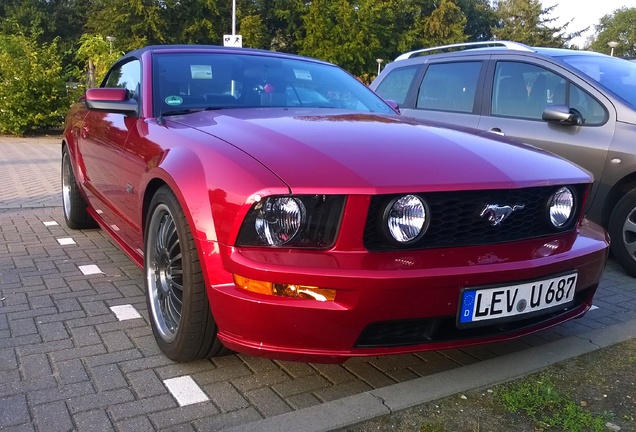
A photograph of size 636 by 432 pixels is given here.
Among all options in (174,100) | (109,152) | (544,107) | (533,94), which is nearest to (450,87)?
(533,94)

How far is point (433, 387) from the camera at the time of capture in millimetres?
2516

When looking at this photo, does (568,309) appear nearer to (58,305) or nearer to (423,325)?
(423,325)

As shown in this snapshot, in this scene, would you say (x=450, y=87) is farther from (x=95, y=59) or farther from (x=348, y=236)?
(x=95, y=59)

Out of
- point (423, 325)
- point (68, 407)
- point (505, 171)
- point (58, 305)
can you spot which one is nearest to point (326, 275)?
point (423, 325)

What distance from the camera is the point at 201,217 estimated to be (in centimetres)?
236

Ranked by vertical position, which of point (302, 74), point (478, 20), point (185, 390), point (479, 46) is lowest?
point (185, 390)

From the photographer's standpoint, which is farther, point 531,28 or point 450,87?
point 531,28

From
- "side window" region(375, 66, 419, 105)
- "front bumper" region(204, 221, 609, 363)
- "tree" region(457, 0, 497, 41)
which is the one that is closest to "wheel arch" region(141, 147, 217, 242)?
"front bumper" region(204, 221, 609, 363)

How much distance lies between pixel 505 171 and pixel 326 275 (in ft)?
3.05

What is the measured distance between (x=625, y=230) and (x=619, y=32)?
9646cm

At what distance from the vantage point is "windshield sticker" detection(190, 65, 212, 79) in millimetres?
3535

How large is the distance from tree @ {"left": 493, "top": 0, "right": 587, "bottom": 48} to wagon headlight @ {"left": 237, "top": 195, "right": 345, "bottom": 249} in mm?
67874

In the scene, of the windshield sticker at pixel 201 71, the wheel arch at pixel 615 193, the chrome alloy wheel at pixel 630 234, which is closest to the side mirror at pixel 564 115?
the wheel arch at pixel 615 193

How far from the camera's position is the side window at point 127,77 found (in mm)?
3754
